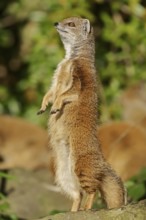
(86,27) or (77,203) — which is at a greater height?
(86,27)

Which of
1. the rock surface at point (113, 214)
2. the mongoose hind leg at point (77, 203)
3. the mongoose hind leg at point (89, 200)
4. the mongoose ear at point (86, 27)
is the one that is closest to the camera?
the rock surface at point (113, 214)

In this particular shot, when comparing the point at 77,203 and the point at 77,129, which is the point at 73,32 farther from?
the point at 77,203

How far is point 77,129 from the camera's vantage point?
4.62 m

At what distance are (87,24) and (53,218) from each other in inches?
42.8

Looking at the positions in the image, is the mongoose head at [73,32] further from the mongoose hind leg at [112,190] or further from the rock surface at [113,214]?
the rock surface at [113,214]

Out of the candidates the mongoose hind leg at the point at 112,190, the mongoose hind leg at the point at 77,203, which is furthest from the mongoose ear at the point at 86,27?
the mongoose hind leg at the point at 77,203

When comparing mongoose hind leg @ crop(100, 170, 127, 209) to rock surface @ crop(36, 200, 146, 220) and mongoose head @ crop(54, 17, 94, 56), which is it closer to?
rock surface @ crop(36, 200, 146, 220)

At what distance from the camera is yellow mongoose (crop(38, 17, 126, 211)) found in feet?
15.1

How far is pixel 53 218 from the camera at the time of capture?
456 centimetres

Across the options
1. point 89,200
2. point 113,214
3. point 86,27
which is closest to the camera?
point 113,214

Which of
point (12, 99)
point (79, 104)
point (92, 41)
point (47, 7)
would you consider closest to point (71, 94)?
point (79, 104)

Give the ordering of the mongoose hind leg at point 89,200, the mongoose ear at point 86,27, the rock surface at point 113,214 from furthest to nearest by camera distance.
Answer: the mongoose ear at point 86,27, the mongoose hind leg at point 89,200, the rock surface at point 113,214

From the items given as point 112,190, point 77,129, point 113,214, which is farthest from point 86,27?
point 113,214

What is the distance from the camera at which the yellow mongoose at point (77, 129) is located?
4598 mm
